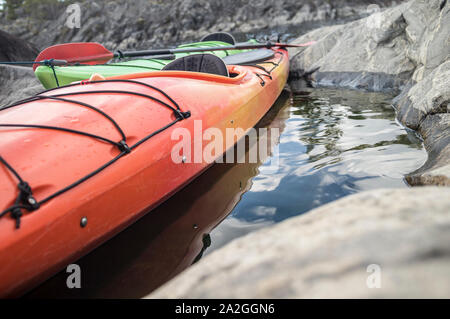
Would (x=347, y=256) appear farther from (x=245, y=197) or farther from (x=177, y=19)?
(x=177, y=19)

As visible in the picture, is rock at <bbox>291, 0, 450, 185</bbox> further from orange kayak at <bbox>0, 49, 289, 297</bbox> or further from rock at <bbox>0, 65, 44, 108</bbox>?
rock at <bbox>0, 65, 44, 108</bbox>

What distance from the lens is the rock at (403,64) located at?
3143 mm

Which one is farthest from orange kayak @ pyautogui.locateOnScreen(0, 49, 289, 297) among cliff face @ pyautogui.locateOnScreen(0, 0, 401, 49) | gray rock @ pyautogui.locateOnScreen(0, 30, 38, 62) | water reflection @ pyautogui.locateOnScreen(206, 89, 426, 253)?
cliff face @ pyautogui.locateOnScreen(0, 0, 401, 49)

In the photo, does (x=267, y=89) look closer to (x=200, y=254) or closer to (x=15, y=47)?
(x=200, y=254)

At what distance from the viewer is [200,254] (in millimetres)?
1971

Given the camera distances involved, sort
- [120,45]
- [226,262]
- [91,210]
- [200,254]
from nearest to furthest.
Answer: [226,262] → [91,210] → [200,254] → [120,45]

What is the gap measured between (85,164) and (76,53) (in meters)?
4.30

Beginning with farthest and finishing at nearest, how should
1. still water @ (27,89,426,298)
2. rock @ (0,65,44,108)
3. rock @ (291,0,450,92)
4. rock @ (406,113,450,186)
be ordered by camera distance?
rock @ (0,65,44,108) < rock @ (291,0,450,92) < rock @ (406,113,450,186) < still water @ (27,89,426,298)

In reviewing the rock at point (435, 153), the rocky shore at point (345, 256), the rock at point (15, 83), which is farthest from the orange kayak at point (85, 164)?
the rock at point (15, 83)

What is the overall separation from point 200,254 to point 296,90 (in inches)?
213

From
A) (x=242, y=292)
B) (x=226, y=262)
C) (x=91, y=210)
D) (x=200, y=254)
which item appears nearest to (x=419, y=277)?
(x=242, y=292)

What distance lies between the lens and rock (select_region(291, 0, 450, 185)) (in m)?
3.14

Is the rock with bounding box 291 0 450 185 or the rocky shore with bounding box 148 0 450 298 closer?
the rocky shore with bounding box 148 0 450 298

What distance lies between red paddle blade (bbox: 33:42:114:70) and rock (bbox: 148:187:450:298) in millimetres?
5235
